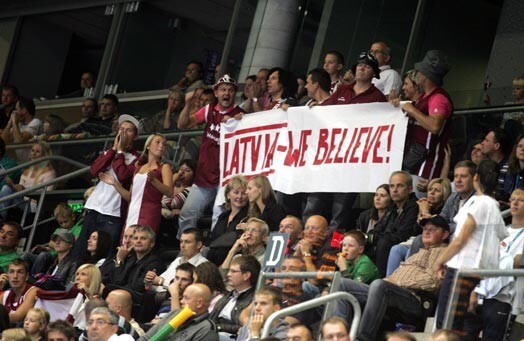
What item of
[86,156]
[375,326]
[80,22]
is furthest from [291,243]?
[80,22]

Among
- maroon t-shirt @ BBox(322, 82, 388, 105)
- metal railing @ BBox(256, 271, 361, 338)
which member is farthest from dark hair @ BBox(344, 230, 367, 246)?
maroon t-shirt @ BBox(322, 82, 388, 105)

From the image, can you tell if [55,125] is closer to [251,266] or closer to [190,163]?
[190,163]

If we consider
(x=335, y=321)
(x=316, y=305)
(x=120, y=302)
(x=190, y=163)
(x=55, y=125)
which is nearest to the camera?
(x=335, y=321)

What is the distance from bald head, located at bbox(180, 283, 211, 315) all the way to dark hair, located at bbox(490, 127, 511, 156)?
342 cm

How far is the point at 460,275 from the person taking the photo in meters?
9.05

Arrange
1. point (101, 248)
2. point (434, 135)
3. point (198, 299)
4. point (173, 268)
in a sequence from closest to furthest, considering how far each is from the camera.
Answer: point (198, 299) < point (434, 135) < point (173, 268) < point (101, 248)

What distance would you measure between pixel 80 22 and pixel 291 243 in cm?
1398

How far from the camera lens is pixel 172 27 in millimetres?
22859

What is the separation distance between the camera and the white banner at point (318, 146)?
13.3 m

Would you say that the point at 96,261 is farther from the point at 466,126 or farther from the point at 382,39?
the point at 382,39

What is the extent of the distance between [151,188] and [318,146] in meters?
2.00

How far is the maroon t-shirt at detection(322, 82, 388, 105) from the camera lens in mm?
13500

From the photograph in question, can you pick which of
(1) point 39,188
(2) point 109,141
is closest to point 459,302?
(2) point 109,141

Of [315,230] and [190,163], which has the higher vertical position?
[190,163]
